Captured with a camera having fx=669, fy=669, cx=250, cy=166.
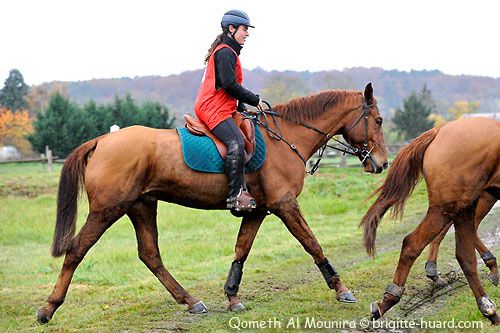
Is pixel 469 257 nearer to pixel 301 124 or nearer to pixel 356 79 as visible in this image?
pixel 301 124

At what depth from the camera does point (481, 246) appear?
825 cm

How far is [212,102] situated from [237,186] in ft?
3.08

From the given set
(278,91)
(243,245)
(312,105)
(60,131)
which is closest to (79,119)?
(60,131)

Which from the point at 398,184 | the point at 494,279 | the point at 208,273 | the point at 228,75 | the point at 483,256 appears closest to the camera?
the point at 398,184

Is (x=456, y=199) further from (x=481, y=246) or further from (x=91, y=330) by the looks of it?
(x=91, y=330)

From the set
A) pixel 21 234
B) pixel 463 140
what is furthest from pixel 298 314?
pixel 21 234

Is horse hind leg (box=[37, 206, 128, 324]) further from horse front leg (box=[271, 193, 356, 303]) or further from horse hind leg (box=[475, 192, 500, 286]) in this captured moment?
horse hind leg (box=[475, 192, 500, 286])

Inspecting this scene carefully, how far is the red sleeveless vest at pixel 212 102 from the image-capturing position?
6934 mm

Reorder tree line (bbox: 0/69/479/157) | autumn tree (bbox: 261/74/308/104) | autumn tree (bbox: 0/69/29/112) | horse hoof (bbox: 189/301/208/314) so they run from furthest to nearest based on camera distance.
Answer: autumn tree (bbox: 0/69/29/112) < autumn tree (bbox: 261/74/308/104) < tree line (bbox: 0/69/479/157) < horse hoof (bbox: 189/301/208/314)

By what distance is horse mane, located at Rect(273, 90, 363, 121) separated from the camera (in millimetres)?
7621

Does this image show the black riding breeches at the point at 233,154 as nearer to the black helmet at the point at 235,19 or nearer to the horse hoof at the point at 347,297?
the black helmet at the point at 235,19

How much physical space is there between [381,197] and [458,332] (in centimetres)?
156

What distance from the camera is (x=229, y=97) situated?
23.2 ft

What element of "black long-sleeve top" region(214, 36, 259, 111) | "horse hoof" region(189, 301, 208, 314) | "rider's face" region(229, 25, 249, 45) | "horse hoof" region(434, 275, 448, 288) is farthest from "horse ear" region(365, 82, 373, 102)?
"horse hoof" region(189, 301, 208, 314)
